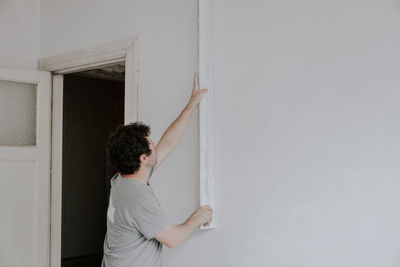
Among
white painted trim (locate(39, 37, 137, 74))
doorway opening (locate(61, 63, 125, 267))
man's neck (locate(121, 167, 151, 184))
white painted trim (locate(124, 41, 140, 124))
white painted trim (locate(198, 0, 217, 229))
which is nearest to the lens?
man's neck (locate(121, 167, 151, 184))

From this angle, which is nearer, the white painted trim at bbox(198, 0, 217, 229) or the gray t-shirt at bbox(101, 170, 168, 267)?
the gray t-shirt at bbox(101, 170, 168, 267)

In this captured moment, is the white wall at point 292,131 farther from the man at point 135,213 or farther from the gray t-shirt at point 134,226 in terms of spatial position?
the gray t-shirt at point 134,226

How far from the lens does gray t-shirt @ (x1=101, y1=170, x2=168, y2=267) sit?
2.15 metres

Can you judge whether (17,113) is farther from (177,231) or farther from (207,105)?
(177,231)

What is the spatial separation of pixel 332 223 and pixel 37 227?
94.9 inches

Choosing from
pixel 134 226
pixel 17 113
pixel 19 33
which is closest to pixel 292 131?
pixel 134 226

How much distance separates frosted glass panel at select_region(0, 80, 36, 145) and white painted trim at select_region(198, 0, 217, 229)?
178cm

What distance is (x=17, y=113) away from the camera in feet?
12.6

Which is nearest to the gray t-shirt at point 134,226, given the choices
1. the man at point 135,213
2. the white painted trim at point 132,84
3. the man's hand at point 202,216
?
the man at point 135,213

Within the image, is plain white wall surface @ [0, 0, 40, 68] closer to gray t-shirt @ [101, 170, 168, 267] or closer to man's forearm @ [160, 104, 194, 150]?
man's forearm @ [160, 104, 194, 150]

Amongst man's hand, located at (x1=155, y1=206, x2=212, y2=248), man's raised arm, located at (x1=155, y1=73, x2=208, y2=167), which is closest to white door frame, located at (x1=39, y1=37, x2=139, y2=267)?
man's raised arm, located at (x1=155, y1=73, x2=208, y2=167)

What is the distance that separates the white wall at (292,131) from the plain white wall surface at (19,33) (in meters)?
1.43

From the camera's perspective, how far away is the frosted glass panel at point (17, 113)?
3.75 metres

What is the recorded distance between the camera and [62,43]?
373 cm
